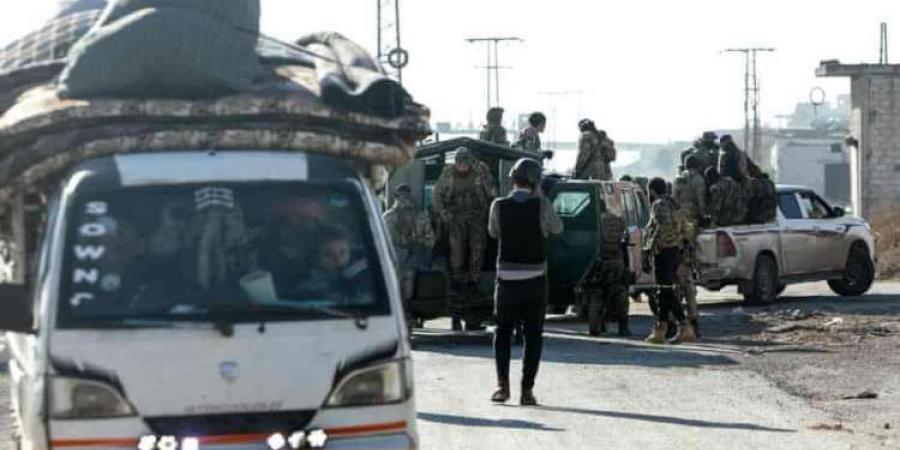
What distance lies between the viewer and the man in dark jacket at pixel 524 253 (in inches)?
520

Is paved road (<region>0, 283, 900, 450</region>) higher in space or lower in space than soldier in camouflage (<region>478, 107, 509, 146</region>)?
lower

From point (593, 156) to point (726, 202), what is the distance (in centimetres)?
217

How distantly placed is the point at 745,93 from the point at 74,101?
107810mm

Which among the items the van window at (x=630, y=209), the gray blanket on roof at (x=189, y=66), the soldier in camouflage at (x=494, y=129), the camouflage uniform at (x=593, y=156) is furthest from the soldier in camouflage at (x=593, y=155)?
the gray blanket on roof at (x=189, y=66)

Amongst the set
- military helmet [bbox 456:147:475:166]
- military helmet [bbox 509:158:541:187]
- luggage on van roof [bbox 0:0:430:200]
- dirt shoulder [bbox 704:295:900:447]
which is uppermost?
luggage on van roof [bbox 0:0:430:200]

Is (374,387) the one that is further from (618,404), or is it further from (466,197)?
(466,197)

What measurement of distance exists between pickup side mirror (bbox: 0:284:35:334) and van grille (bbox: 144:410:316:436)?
695 millimetres

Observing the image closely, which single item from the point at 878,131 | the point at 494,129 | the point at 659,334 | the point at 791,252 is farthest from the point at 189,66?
the point at 878,131

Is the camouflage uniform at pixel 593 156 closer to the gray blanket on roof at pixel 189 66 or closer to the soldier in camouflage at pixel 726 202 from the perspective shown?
the soldier in camouflage at pixel 726 202

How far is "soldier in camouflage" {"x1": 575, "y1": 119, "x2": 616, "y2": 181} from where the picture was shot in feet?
76.1

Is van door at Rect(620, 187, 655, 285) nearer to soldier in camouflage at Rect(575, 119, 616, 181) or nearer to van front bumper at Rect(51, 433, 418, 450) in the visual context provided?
soldier in camouflage at Rect(575, 119, 616, 181)

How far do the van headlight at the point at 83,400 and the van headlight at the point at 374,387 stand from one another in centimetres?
88

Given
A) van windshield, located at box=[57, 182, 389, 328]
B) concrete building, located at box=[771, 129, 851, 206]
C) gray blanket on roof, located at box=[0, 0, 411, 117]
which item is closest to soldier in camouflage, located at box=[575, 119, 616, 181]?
gray blanket on roof, located at box=[0, 0, 411, 117]

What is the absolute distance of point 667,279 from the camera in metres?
18.5
